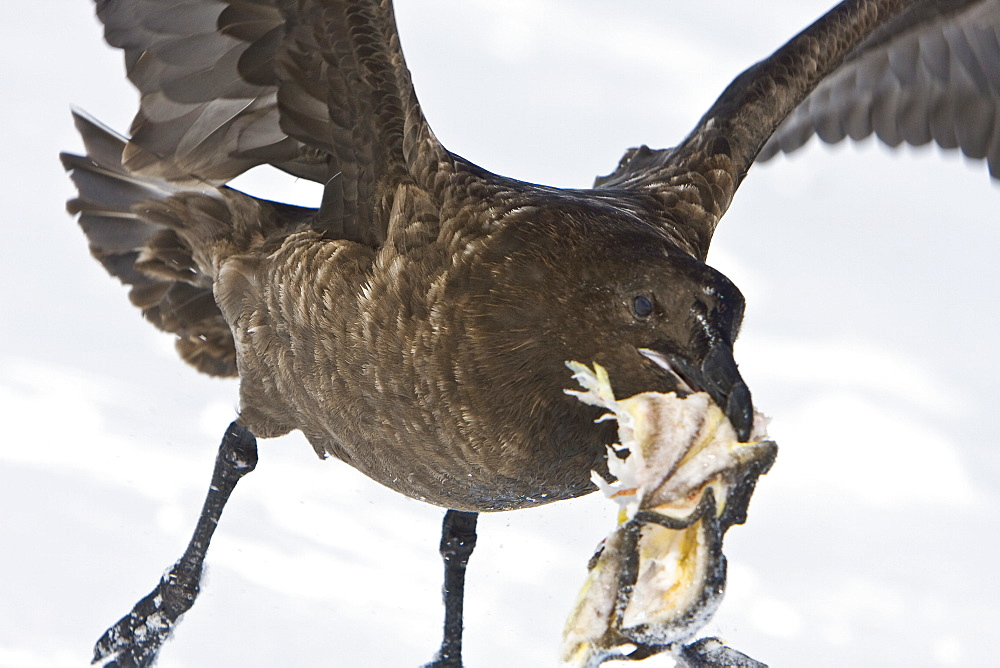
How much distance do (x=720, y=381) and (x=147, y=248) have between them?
3313mm

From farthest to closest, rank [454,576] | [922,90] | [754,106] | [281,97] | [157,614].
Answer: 1. [922,90]
2. [454,576]
3. [157,614]
4. [754,106]
5. [281,97]

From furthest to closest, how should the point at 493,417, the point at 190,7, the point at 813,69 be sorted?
the point at 813,69
the point at 190,7
the point at 493,417

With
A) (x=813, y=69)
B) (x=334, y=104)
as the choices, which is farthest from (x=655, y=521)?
(x=813, y=69)

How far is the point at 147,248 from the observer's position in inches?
209

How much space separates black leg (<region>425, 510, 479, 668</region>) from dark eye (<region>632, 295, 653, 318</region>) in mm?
2427

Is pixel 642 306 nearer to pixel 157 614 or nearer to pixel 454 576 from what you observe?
pixel 454 576

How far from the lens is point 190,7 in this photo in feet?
13.3

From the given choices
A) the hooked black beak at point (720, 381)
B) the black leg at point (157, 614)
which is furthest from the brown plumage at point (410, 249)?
the black leg at point (157, 614)

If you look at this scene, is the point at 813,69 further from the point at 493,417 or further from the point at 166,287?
the point at 166,287

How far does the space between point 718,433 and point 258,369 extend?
2257mm

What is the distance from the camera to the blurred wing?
5.70 meters

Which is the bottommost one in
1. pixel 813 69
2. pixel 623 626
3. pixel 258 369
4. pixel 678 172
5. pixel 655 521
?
pixel 623 626

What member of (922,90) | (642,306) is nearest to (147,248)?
(642,306)

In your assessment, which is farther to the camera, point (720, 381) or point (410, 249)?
point (410, 249)
